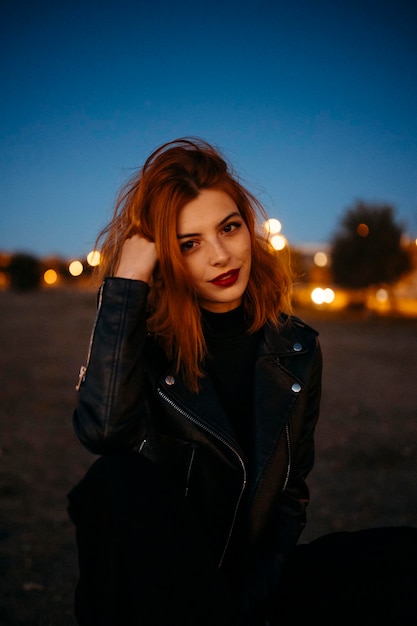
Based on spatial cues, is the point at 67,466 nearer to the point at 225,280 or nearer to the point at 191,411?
the point at 191,411

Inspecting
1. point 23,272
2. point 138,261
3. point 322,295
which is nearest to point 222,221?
point 138,261

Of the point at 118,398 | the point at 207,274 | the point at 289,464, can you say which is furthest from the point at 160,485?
the point at 207,274

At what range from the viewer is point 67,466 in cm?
489

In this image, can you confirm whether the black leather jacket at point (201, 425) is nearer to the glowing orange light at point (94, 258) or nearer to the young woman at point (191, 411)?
the young woman at point (191, 411)

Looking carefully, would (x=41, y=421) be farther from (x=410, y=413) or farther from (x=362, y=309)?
(x=362, y=309)

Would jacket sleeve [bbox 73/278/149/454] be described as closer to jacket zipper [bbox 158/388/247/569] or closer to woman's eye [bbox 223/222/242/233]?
jacket zipper [bbox 158/388/247/569]

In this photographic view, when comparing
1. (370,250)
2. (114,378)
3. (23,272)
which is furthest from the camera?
(23,272)

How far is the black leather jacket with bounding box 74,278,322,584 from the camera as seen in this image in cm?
186

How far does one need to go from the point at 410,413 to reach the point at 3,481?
6266mm

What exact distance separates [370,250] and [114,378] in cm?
3057

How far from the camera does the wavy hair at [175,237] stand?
2.25 meters

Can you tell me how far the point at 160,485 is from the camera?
5.29ft

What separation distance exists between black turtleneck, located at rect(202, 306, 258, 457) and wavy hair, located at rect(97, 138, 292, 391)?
90 mm

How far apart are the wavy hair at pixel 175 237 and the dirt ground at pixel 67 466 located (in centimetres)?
193
